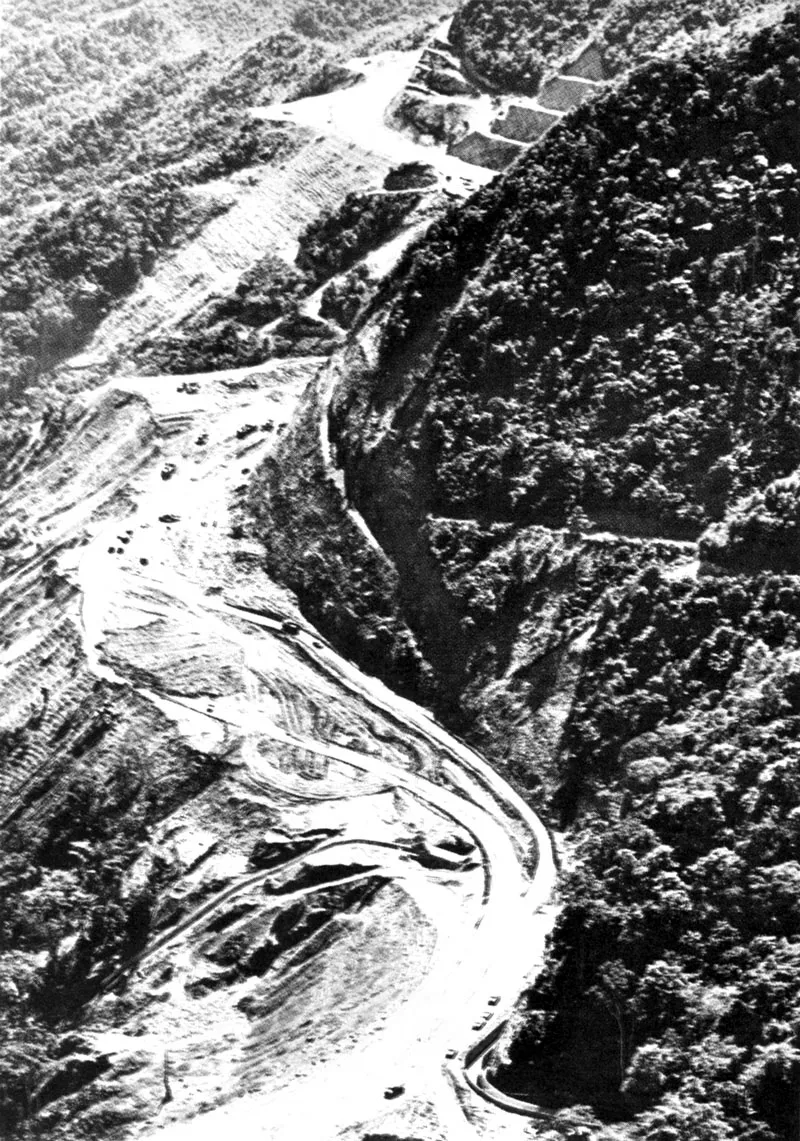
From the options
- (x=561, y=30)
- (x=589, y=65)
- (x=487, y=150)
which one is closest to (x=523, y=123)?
(x=487, y=150)

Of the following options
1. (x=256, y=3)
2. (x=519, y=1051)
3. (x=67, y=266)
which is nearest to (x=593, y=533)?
(x=519, y=1051)

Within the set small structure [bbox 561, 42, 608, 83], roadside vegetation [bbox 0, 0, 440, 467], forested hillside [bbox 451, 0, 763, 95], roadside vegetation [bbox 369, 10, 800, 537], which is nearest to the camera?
roadside vegetation [bbox 369, 10, 800, 537]

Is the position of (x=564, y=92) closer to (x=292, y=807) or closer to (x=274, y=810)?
(x=292, y=807)

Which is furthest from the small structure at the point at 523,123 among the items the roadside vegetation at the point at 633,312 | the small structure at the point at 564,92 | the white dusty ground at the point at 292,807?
the white dusty ground at the point at 292,807

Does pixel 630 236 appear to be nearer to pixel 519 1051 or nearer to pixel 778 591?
pixel 778 591

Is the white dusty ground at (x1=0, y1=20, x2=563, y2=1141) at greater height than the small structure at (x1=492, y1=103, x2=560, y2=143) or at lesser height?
lesser

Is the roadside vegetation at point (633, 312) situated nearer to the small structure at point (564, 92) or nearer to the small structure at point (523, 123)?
the small structure at point (523, 123)

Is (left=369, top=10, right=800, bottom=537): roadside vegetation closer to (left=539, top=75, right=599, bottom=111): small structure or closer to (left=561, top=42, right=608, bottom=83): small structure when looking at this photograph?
(left=539, top=75, right=599, bottom=111): small structure

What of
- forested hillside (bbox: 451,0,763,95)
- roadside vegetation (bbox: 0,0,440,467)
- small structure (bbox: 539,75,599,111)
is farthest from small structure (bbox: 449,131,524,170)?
roadside vegetation (bbox: 0,0,440,467)

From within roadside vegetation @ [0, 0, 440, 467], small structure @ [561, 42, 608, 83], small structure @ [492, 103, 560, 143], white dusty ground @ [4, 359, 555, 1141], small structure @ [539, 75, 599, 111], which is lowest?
white dusty ground @ [4, 359, 555, 1141]
